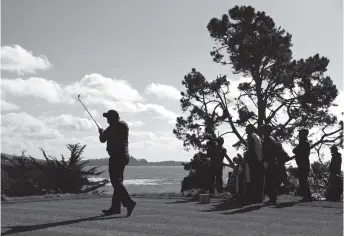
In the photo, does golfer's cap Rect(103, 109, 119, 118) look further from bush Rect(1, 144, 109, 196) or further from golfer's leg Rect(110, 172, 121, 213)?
bush Rect(1, 144, 109, 196)

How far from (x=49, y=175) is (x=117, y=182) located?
7.41 m

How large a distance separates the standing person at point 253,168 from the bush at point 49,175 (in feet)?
17.8

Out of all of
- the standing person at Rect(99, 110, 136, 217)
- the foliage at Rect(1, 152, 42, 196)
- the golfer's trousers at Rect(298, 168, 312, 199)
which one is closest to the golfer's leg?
the standing person at Rect(99, 110, 136, 217)

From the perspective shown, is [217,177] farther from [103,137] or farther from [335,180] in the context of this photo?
[103,137]

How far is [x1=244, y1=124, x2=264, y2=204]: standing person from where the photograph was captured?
9.81 meters

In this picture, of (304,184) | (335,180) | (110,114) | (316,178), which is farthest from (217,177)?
(316,178)

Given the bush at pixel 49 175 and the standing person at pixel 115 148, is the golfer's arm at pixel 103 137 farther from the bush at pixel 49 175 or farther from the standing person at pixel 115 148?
the bush at pixel 49 175

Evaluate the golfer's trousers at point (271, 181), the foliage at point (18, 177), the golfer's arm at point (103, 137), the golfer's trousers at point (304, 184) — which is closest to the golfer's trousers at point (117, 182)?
the golfer's arm at point (103, 137)

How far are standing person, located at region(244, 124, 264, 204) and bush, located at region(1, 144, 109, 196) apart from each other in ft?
17.8

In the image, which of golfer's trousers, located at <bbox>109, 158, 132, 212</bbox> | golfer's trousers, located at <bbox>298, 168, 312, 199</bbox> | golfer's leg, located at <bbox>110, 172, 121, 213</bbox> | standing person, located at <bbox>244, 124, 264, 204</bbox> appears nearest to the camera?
golfer's trousers, located at <bbox>109, 158, 132, 212</bbox>

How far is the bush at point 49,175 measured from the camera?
541 inches

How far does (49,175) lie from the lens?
1460 centimetres

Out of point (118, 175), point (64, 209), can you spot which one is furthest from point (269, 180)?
point (64, 209)

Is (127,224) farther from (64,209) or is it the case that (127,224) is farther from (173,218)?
(64,209)
